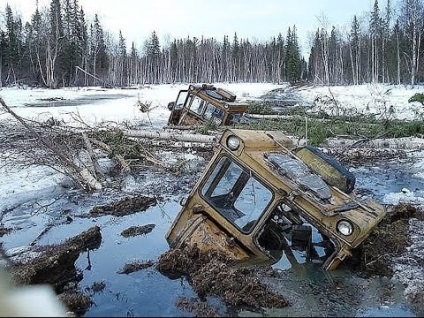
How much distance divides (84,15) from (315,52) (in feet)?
116

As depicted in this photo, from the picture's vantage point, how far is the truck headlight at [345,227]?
5.14m

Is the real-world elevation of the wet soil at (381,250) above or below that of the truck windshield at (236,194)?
below

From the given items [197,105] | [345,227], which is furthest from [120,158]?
[345,227]

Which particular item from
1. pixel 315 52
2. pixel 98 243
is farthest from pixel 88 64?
pixel 98 243

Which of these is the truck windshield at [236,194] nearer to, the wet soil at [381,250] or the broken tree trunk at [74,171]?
the wet soil at [381,250]

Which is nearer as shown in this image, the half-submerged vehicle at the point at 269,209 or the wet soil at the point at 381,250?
the half-submerged vehicle at the point at 269,209

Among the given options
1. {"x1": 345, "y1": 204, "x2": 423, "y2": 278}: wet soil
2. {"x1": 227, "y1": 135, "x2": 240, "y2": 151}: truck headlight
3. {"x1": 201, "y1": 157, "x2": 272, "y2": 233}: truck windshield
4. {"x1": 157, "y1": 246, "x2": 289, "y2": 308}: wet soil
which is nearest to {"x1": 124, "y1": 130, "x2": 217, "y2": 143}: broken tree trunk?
{"x1": 345, "y1": 204, "x2": 423, "y2": 278}: wet soil

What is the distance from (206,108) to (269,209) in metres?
12.4

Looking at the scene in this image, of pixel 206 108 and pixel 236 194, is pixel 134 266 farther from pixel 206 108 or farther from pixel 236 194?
pixel 206 108

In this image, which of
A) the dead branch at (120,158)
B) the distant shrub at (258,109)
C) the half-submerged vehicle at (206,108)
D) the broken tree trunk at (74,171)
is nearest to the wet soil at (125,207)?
the broken tree trunk at (74,171)

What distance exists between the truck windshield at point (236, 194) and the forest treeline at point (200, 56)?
Result: 108ft

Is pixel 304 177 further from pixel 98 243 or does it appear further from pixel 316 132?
pixel 316 132

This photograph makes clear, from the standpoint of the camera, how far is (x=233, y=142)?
5.74 meters

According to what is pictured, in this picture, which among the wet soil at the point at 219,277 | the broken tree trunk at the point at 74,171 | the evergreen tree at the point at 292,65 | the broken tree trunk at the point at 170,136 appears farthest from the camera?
the evergreen tree at the point at 292,65
